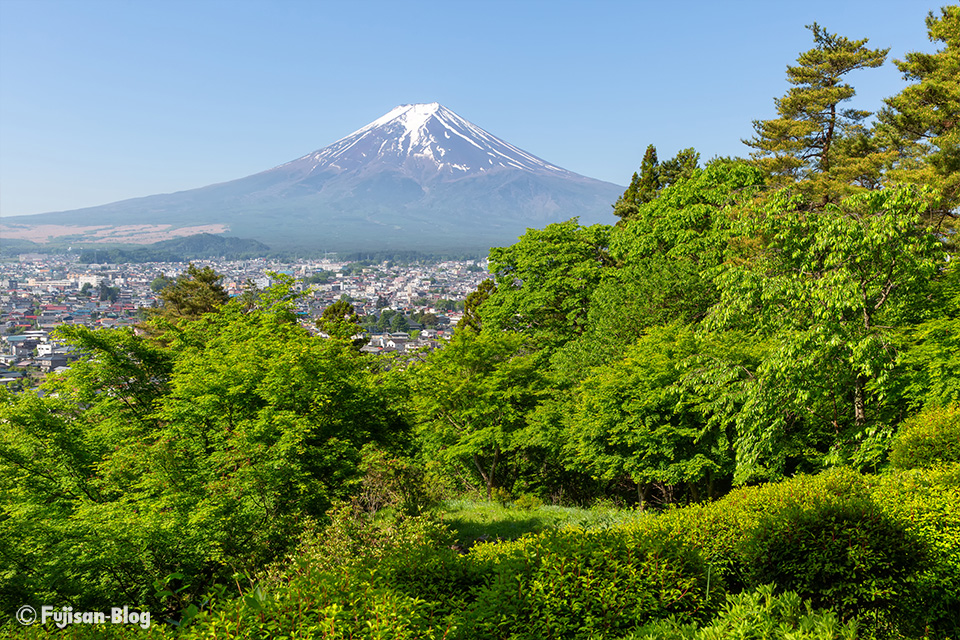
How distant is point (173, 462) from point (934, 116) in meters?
22.0

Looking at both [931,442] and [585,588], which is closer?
[585,588]

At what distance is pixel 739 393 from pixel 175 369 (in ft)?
41.8

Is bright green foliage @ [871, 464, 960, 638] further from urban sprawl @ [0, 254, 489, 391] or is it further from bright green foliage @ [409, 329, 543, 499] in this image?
urban sprawl @ [0, 254, 489, 391]

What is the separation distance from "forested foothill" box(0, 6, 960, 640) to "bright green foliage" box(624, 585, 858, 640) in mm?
27

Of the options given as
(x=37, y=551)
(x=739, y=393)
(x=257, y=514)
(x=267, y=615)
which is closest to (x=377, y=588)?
(x=267, y=615)

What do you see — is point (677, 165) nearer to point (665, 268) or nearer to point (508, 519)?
point (665, 268)

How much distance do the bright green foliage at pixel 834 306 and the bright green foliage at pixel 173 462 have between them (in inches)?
327

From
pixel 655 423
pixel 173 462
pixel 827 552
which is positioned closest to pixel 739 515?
pixel 827 552

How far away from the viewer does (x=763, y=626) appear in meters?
3.83

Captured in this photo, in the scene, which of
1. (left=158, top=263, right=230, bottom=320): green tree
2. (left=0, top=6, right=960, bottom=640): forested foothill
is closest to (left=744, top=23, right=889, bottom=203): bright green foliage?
(left=0, top=6, right=960, bottom=640): forested foothill

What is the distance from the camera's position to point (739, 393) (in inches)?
428

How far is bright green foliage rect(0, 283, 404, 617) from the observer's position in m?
8.34

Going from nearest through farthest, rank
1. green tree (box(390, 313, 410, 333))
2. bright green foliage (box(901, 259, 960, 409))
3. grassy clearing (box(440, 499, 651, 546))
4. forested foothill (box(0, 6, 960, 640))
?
forested foothill (box(0, 6, 960, 640)) → bright green foliage (box(901, 259, 960, 409)) → grassy clearing (box(440, 499, 651, 546)) → green tree (box(390, 313, 410, 333))

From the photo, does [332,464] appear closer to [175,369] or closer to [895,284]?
[175,369]
